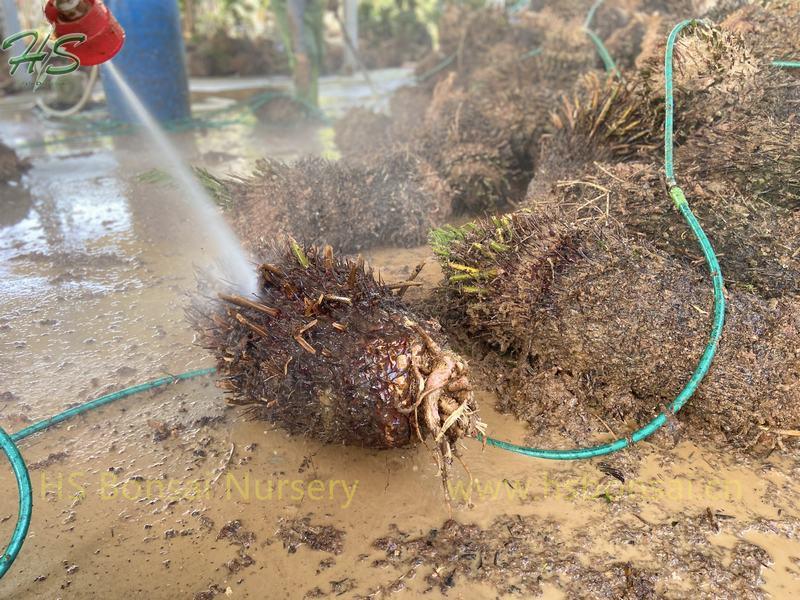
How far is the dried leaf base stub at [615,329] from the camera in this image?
7.59 feet

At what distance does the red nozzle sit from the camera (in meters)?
2.42

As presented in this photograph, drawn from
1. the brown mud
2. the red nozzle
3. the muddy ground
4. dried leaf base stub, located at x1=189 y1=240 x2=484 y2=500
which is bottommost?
the muddy ground

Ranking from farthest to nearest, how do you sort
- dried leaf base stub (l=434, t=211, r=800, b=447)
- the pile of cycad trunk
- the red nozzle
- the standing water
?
the standing water → the red nozzle → dried leaf base stub (l=434, t=211, r=800, b=447) → the pile of cycad trunk

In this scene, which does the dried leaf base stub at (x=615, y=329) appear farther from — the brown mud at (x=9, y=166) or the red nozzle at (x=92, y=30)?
the brown mud at (x=9, y=166)

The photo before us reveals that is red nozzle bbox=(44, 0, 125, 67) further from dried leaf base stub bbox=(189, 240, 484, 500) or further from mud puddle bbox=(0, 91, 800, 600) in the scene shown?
mud puddle bbox=(0, 91, 800, 600)

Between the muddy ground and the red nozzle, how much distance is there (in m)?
1.44

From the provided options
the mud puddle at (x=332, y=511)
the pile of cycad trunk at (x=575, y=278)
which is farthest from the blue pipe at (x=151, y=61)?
the mud puddle at (x=332, y=511)

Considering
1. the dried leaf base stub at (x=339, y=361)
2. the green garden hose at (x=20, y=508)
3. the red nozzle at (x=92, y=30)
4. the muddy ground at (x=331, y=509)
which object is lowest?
the muddy ground at (x=331, y=509)

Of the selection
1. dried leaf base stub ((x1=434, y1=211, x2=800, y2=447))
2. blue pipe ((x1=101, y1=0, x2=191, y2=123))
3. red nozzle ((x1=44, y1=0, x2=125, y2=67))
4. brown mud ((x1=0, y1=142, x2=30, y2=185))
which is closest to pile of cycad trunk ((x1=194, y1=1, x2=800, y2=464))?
dried leaf base stub ((x1=434, y1=211, x2=800, y2=447))

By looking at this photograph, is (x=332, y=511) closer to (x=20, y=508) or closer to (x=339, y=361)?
(x=339, y=361)

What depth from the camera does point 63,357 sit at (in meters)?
2.94

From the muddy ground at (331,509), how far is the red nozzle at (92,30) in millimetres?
1442

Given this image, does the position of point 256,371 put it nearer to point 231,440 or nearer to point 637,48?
point 231,440

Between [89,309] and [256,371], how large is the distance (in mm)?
1796
